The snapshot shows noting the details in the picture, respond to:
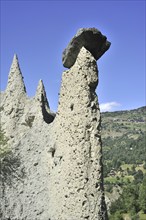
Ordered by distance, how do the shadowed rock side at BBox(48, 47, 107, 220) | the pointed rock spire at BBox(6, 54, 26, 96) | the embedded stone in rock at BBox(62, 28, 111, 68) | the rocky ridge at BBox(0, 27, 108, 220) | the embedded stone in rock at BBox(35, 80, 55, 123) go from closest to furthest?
the shadowed rock side at BBox(48, 47, 107, 220) < the rocky ridge at BBox(0, 27, 108, 220) < the embedded stone in rock at BBox(62, 28, 111, 68) < the embedded stone in rock at BBox(35, 80, 55, 123) < the pointed rock spire at BBox(6, 54, 26, 96)

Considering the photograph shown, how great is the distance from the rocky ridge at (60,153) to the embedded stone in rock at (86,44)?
14.4 inches

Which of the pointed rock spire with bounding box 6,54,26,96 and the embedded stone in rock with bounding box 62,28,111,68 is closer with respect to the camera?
the embedded stone in rock with bounding box 62,28,111,68

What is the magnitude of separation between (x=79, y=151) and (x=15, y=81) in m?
7.70

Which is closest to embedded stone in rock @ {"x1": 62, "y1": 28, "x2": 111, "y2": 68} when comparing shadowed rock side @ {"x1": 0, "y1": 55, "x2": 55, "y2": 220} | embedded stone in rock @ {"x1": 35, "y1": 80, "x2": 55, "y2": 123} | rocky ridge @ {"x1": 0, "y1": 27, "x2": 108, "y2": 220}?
rocky ridge @ {"x1": 0, "y1": 27, "x2": 108, "y2": 220}

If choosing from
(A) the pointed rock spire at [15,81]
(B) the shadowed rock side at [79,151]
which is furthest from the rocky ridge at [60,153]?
(A) the pointed rock spire at [15,81]

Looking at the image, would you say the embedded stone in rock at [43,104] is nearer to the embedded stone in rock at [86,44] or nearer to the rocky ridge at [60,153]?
the rocky ridge at [60,153]

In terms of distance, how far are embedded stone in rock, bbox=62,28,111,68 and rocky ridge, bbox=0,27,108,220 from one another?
1.20 ft

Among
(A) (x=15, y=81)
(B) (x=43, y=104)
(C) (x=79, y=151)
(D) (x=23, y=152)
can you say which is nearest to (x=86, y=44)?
(C) (x=79, y=151)

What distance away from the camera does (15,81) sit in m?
21.6

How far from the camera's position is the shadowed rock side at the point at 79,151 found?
14930mm

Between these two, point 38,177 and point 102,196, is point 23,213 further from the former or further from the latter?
point 102,196

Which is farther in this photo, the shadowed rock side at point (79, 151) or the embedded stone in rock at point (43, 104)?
the embedded stone in rock at point (43, 104)

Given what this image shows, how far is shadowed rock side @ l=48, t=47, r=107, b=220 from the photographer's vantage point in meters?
14.9

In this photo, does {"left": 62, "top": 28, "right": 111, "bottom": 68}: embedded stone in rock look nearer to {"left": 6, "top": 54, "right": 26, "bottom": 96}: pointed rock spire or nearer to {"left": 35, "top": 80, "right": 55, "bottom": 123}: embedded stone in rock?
{"left": 35, "top": 80, "right": 55, "bottom": 123}: embedded stone in rock
